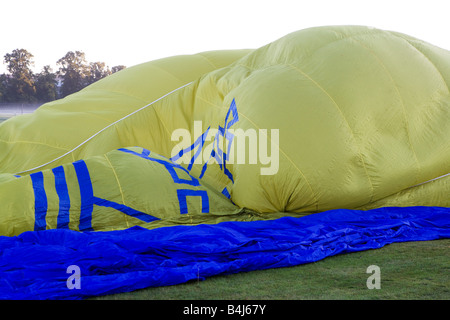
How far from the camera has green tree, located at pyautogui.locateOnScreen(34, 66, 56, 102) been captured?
19781mm

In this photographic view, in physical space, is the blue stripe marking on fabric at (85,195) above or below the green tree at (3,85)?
below

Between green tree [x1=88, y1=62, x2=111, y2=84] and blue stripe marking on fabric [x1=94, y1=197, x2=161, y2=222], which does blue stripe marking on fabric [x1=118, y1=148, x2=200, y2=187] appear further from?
green tree [x1=88, y1=62, x2=111, y2=84]

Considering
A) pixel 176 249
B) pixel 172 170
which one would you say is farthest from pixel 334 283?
pixel 172 170

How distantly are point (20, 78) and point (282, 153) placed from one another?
62.2 ft

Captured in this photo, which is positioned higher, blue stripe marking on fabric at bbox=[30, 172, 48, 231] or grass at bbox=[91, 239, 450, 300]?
blue stripe marking on fabric at bbox=[30, 172, 48, 231]

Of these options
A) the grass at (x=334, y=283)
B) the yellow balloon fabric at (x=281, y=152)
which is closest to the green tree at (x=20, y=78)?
the yellow balloon fabric at (x=281, y=152)

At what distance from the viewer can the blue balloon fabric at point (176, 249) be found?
2.15 m

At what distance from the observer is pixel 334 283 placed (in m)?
2.19

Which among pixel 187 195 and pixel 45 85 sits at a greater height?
pixel 45 85

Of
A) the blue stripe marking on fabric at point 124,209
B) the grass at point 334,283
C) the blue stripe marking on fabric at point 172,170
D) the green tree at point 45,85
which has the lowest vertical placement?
the grass at point 334,283

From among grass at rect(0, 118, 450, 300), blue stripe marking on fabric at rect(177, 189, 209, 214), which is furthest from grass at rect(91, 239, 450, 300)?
blue stripe marking on fabric at rect(177, 189, 209, 214)

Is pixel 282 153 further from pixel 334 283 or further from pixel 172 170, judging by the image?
pixel 334 283

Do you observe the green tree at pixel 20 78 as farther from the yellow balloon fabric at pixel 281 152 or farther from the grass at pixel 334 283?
the grass at pixel 334 283

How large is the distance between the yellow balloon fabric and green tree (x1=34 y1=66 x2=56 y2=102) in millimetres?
16533
